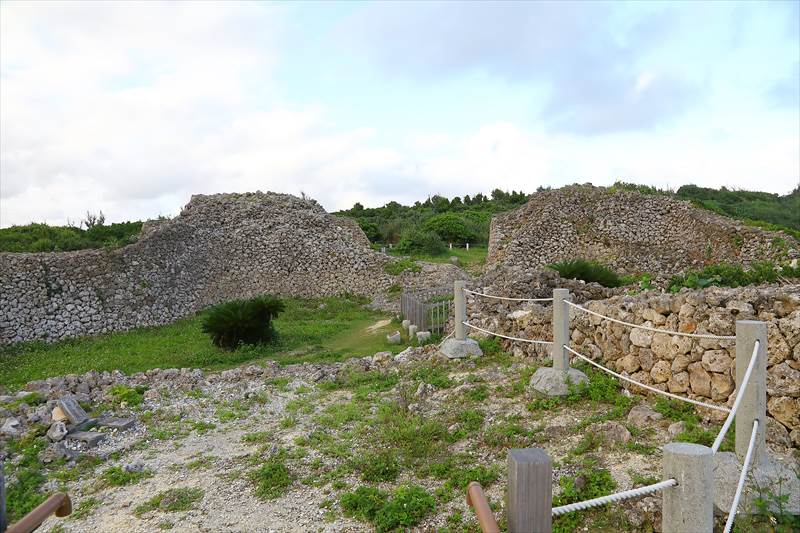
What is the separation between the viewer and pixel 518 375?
260 inches

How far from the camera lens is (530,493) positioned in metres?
1.94

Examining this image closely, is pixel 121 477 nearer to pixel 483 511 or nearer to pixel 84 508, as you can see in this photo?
pixel 84 508

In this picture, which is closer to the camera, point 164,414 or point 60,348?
point 164,414

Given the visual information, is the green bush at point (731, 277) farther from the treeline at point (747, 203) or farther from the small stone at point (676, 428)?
the treeline at point (747, 203)

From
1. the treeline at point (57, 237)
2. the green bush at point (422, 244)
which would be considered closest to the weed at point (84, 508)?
the treeline at point (57, 237)

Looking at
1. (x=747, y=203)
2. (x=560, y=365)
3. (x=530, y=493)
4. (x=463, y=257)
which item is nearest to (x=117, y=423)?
(x=560, y=365)

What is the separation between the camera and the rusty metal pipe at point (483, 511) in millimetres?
1826

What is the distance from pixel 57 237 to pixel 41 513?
22845 millimetres

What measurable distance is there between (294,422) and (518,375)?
307cm

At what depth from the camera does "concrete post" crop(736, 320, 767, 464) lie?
10.2 ft

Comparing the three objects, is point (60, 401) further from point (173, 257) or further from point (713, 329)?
point (173, 257)

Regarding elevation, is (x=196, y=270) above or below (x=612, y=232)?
below

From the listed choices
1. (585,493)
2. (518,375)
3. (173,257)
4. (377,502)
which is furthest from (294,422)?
(173,257)

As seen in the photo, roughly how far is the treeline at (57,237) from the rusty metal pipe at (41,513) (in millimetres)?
17095
